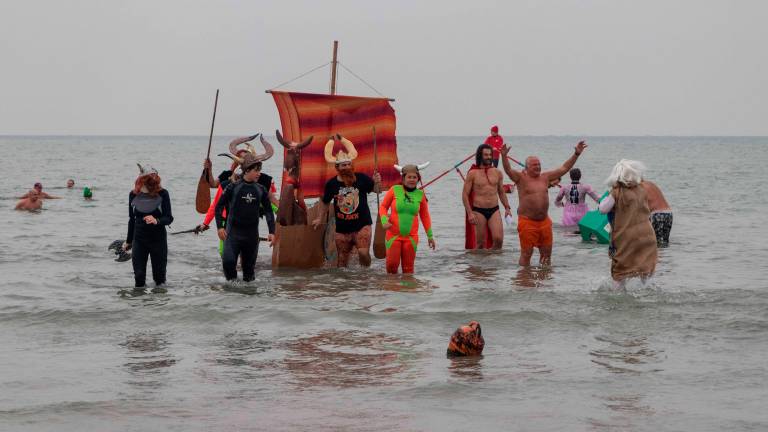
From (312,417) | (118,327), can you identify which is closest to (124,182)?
(118,327)

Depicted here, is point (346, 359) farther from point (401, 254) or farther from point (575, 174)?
point (575, 174)

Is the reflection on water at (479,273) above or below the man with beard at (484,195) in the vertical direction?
below

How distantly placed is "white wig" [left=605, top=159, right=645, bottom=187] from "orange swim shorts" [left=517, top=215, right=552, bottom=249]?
310 cm

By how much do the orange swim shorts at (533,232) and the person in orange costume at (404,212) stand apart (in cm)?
145

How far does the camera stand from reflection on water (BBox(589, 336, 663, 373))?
9109mm

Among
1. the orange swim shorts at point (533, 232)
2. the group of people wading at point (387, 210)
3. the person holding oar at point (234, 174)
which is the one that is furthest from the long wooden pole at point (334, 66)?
the orange swim shorts at point (533, 232)

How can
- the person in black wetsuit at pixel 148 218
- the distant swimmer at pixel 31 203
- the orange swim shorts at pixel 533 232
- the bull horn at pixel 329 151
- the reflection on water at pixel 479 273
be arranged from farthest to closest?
1. the distant swimmer at pixel 31 203
2. the reflection on water at pixel 479 273
3. the orange swim shorts at pixel 533 232
4. the bull horn at pixel 329 151
5. the person in black wetsuit at pixel 148 218

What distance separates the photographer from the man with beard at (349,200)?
1397 cm

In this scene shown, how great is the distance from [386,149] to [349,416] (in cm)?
846

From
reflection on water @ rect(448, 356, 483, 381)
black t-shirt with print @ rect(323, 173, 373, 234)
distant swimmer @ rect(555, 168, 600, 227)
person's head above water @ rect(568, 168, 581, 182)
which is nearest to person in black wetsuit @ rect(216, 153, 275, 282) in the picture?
black t-shirt with print @ rect(323, 173, 373, 234)

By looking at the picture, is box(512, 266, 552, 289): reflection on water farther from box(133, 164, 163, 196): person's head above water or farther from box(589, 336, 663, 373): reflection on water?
box(133, 164, 163, 196): person's head above water

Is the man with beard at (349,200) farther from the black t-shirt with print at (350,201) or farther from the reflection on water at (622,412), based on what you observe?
the reflection on water at (622,412)

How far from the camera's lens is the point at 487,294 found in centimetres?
1308

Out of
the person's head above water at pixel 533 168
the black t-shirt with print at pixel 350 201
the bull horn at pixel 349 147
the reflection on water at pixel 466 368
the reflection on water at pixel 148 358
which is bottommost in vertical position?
the reflection on water at pixel 148 358
